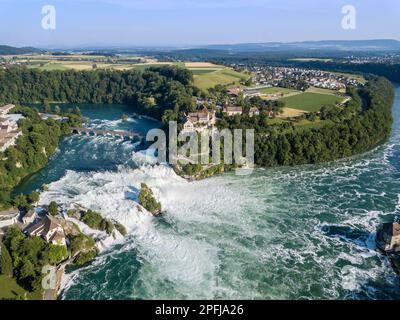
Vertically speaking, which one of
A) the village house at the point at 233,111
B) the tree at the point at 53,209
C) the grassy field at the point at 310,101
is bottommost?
the tree at the point at 53,209

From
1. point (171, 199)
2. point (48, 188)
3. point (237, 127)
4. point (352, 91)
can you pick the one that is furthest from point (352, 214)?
point (352, 91)

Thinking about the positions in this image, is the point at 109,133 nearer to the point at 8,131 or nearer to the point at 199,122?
the point at 8,131

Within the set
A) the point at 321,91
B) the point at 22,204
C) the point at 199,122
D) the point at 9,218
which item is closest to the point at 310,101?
the point at 321,91

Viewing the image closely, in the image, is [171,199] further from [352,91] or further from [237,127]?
[352,91]

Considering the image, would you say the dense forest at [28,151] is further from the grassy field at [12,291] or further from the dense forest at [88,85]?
the dense forest at [88,85]

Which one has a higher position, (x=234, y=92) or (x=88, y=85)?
(x=88, y=85)

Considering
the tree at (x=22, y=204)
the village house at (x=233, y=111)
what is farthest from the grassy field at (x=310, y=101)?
the tree at (x=22, y=204)
